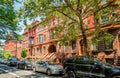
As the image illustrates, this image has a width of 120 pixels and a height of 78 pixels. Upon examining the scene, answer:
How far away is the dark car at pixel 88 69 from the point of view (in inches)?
509

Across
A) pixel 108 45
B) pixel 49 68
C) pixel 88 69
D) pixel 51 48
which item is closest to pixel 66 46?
pixel 51 48

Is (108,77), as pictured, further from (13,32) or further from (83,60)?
(13,32)

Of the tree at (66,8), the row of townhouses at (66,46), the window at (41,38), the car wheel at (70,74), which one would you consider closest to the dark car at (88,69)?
the car wheel at (70,74)

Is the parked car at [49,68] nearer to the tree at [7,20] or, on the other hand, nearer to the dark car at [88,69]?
the dark car at [88,69]

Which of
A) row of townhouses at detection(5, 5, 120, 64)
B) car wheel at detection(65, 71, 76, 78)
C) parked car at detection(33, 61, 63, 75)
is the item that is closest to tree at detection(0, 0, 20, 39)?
row of townhouses at detection(5, 5, 120, 64)

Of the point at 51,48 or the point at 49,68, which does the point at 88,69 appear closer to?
the point at 49,68

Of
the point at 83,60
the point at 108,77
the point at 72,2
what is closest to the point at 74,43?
the point at 72,2

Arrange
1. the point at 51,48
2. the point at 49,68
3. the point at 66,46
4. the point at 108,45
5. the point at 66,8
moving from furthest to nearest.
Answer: the point at 51,48 < the point at 66,46 < the point at 108,45 < the point at 66,8 < the point at 49,68

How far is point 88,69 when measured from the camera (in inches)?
570

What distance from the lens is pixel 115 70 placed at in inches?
502

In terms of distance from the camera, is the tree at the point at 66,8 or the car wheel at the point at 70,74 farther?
the tree at the point at 66,8

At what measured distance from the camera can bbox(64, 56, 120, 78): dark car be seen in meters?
12.9

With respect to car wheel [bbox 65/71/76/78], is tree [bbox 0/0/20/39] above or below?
above

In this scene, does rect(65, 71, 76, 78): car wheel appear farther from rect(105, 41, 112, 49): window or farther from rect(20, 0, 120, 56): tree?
rect(105, 41, 112, 49): window
